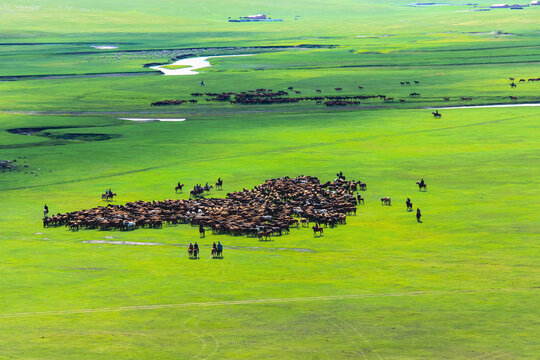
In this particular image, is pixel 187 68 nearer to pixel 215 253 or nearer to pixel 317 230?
pixel 317 230

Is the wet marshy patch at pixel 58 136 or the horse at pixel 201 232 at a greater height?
the wet marshy patch at pixel 58 136

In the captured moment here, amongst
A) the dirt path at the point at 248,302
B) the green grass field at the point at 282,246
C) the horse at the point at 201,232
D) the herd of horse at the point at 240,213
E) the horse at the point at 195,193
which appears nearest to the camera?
the green grass field at the point at 282,246

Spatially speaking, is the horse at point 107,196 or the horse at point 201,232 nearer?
the horse at point 201,232

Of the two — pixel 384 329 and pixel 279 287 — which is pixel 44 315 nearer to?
pixel 279 287

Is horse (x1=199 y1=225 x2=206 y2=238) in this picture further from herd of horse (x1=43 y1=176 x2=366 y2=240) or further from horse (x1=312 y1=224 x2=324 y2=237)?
horse (x1=312 y1=224 x2=324 y2=237)

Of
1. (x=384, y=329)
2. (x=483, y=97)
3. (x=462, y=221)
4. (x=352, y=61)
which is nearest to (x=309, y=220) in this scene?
(x=462, y=221)

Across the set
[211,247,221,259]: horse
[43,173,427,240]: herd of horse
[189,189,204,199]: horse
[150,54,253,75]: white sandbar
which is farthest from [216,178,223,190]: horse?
[150,54,253,75]: white sandbar

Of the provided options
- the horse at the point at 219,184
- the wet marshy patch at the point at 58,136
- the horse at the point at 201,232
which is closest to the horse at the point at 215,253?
the horse at the point at 201,232

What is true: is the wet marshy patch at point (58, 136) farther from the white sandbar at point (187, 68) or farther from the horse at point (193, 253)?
the white sandbar at point (187, 68)

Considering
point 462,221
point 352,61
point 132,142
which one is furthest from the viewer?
point 352,61

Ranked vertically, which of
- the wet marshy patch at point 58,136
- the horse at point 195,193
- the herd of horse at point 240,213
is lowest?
the herd of horse at point 240,213

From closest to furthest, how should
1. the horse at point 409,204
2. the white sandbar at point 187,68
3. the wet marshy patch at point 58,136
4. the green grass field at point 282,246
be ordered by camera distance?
the green grass field at point 282,246
the horse at point 409,204
the wet marshy patch at point 58,136
the white sandbar at point 187,68
